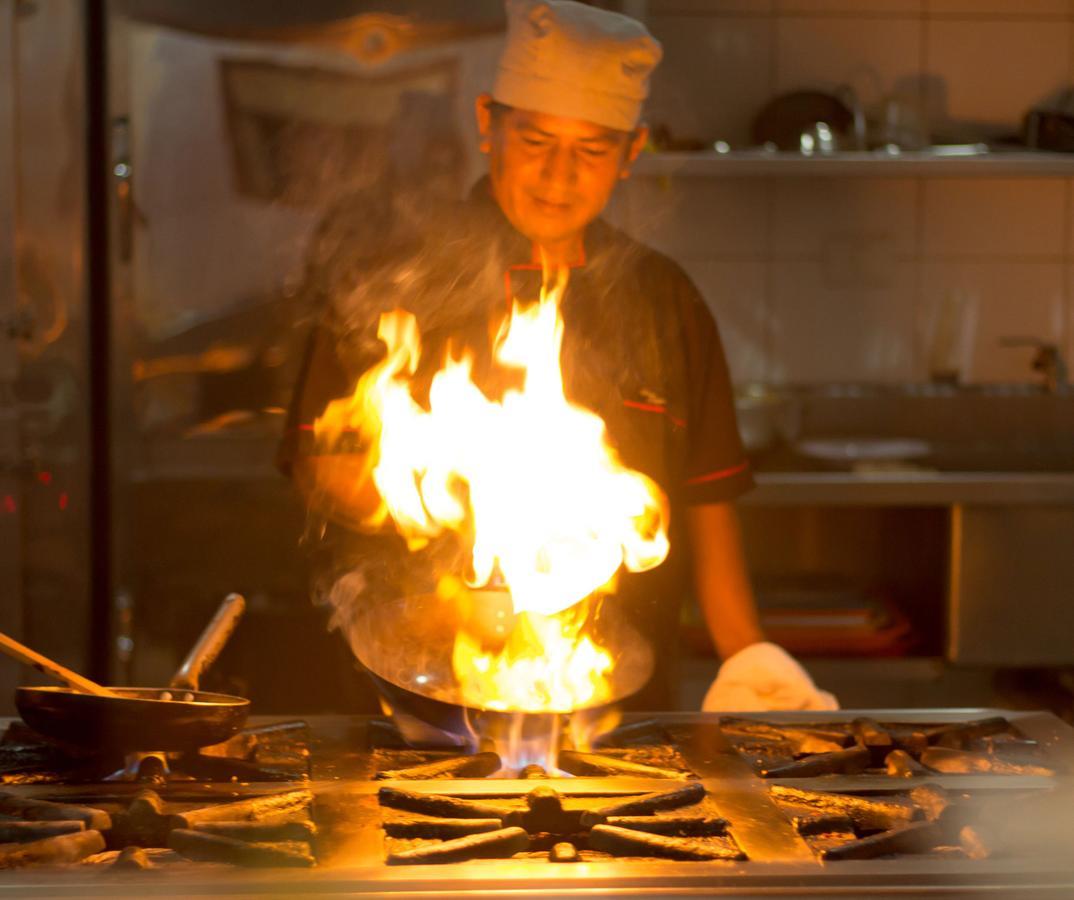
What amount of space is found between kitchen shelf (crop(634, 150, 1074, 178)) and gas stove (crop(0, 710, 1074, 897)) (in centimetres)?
191

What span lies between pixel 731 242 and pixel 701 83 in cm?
41

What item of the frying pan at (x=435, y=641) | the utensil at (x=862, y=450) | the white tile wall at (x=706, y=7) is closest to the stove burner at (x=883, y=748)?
the frying pan at (x=435, y=641)

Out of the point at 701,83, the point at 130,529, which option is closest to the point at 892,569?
the point at 701,83

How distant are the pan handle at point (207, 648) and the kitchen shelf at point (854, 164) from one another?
6.27ft

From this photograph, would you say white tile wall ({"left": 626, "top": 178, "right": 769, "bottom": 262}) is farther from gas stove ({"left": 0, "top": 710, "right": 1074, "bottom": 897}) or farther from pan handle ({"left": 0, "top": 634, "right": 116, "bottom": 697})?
pan handle ({"left": 0, "top": 634, "right": 116, "bottom": 697})

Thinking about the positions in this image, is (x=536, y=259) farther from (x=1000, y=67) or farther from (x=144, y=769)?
(x=1000, y=67)

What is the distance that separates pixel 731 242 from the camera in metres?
3.79

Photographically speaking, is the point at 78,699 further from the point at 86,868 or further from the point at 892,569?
the point at 892,569

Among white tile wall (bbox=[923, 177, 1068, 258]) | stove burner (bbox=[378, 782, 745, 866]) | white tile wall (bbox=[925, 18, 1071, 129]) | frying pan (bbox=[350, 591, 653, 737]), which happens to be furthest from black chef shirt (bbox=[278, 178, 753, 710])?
white tile wall (bbox=[925, 18, 1071, 129])

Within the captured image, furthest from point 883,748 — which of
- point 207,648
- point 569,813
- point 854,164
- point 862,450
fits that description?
point 854,164

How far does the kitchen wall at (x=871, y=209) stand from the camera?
3758mm

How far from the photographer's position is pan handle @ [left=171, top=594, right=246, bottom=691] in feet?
5.08

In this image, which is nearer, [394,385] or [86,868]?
[86,868]

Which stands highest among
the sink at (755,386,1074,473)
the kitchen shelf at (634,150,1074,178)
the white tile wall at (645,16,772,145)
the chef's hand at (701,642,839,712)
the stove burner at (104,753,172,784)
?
the white tile wall at (645,16,772,145)
